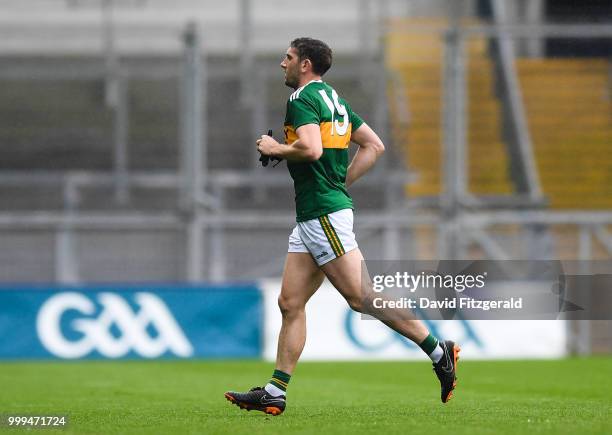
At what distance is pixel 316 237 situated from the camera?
713 centimetres

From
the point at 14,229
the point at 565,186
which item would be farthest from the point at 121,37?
the point at 565,186

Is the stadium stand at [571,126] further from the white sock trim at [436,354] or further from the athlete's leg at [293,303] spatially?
the athlete's leg at [293,303]

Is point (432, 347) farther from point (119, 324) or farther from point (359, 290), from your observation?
point (119, 324)

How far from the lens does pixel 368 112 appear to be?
1578 centimetres

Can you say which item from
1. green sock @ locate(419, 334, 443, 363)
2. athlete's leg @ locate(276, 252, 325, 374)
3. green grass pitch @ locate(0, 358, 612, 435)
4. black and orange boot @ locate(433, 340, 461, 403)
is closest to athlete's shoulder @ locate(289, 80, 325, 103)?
athlete's leg @ locate(276, 252, 325, 374)

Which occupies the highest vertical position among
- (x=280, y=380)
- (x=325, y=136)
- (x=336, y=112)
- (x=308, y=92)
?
(x=308, y=92)

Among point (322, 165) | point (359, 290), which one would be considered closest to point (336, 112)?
point (322, 165)

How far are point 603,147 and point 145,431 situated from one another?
1087 centimetres

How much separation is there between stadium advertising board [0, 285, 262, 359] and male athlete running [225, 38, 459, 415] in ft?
24.4

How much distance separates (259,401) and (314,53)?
1936mm

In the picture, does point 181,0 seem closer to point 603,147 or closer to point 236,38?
point 236,38

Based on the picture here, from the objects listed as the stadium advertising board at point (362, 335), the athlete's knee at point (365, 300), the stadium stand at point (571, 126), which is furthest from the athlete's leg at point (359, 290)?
the stadium stand at point (571, 126)

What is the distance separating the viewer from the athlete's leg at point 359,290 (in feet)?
23.2

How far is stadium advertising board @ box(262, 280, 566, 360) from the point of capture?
14680mm
